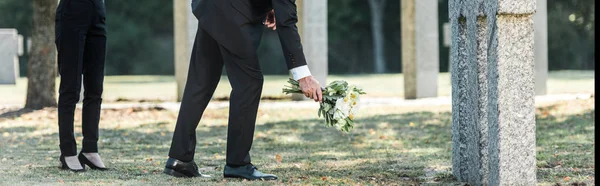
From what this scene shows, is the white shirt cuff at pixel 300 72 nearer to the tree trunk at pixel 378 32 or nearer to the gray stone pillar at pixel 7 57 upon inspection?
the gray stone pillar at pixel 7 57

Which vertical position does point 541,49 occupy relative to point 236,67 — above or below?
below

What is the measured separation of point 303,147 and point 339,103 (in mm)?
3688

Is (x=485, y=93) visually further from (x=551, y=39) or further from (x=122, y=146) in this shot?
(x=551, y=39)

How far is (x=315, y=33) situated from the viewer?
16.2m

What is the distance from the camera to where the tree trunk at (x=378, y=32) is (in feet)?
127

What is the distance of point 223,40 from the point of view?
597 cm

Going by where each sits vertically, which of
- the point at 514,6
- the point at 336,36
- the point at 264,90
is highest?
the point at 514,6

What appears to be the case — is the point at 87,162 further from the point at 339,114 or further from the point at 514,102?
the point at 514,102

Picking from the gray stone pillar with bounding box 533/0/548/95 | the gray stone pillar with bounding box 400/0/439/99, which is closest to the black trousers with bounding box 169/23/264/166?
the gray stone pillar with bounding box 400/0/439/99

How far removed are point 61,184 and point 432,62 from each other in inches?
442

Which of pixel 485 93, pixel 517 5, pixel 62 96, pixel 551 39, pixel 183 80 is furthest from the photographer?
pixel 551 39

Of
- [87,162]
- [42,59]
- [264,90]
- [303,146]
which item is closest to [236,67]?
[87,162]

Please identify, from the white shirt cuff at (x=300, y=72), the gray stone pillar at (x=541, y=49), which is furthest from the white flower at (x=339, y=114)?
the gray stone pillar at (x=541, y=49)

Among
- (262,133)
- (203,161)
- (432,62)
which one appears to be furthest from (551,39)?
(203,161)
